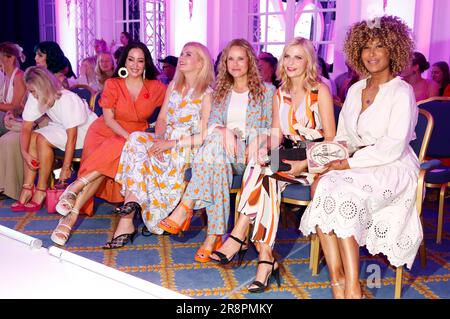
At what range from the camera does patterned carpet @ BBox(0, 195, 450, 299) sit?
279 cm

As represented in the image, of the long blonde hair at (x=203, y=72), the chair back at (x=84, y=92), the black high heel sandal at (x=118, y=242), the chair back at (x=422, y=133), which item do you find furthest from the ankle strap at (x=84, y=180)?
the chair back at (x=422, y=133)

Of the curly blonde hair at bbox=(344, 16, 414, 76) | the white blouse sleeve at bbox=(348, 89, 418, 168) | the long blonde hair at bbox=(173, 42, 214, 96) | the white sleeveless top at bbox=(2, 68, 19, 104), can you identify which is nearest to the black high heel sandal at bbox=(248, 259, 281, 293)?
the white blouse sleeve at bbox=(348, 89, 418, 168)

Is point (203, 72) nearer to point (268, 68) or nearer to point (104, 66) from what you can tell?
point (268, 68)

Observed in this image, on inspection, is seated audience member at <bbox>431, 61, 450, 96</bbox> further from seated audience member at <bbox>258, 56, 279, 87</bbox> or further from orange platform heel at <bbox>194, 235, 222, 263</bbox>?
orange platform heel at <bbox>194, 235, 222, 263</bbox>

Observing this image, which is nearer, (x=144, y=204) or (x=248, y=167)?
(x=248, y=167)

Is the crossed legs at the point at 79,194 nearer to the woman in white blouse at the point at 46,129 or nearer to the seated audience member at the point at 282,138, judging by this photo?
the woman in white blouse at the point at 46,129

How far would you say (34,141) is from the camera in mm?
4324

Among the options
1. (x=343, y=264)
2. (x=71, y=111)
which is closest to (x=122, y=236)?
(x=71, y=111)

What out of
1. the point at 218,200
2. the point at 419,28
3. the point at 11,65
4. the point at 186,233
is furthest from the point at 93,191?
the point at 419,28

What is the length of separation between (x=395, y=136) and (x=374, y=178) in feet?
0.76

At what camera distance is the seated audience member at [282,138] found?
2887 mm

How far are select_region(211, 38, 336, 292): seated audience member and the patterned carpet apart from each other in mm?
123
